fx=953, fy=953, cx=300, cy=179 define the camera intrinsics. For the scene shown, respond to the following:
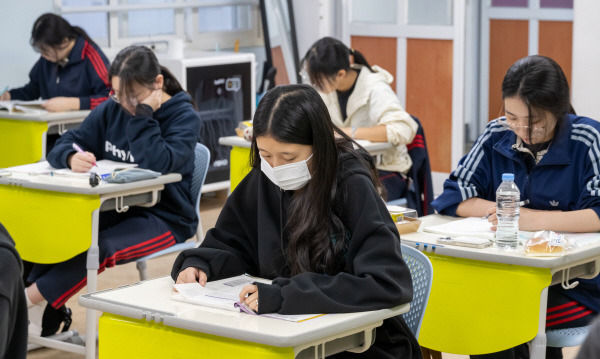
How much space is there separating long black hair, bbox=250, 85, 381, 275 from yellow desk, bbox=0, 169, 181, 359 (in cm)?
127

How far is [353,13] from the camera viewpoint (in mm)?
6797

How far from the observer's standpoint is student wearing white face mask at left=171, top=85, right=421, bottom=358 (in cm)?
209

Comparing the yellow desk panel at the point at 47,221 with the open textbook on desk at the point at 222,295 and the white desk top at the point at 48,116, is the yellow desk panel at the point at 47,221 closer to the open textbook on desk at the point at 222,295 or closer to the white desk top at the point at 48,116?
the open textbook on desk at the point at 222,295

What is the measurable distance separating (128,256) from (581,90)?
2.81 meters

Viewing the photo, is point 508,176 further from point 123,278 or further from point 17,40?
point 17,40

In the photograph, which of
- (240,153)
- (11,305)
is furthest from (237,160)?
(11,305)

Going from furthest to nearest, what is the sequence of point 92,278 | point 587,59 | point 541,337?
point 587,59 < point 92,278 < point 541,337

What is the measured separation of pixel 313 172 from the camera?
2285 mm

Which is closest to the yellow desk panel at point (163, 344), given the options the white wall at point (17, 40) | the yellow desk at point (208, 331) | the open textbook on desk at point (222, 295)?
the yellow desk at point (208, 331)

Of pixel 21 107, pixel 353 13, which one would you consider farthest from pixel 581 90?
pixel 21 107

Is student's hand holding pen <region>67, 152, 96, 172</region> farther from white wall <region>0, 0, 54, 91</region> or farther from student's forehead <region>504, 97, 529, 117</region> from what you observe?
white wall <region>0, 0, 54, 91</region>

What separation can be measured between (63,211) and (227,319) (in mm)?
1588

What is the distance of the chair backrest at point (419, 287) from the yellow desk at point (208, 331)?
23 centimetres

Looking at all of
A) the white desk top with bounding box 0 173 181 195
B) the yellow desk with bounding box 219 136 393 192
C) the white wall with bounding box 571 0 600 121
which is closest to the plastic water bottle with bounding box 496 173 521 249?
the white desk top with bounding box 0 173 181 195
